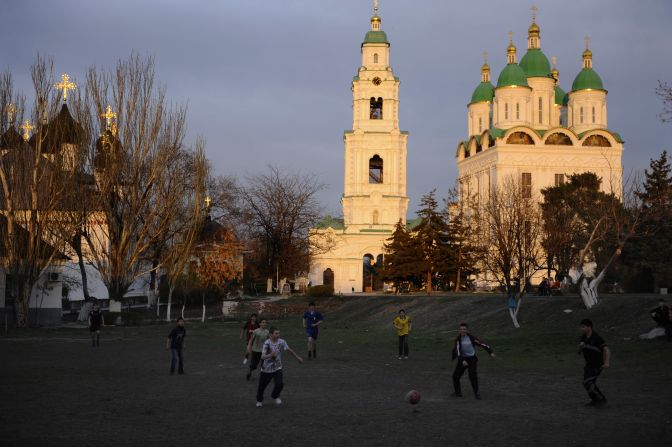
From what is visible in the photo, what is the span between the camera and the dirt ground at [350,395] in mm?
12133

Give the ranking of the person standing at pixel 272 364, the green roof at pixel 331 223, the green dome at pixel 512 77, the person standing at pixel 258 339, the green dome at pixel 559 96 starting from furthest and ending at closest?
the green dome at pixel 559 96
the green roof at pixel 331 223
the green dome at pixel 512 77
the person standing at pixel 258 339
the person standing at pixel 272 364

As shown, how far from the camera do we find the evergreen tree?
199 ft

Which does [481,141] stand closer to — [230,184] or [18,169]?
[230,184]

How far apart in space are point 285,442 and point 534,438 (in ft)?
10.8

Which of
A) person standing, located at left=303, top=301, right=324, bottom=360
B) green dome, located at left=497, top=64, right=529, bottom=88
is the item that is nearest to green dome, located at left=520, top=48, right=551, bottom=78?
green dome, located at left=497, top=64, right=529, bottom=88

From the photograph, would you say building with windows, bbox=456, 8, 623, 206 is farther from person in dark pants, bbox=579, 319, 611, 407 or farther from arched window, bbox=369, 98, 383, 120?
person in dark pants, bbox=579, 319, 611, 407

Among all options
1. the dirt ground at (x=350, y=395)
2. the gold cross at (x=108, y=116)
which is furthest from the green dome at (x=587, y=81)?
the dirt ground at (x=350, y=395)

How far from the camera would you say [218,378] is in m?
19.7

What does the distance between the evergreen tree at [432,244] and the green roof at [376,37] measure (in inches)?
1063

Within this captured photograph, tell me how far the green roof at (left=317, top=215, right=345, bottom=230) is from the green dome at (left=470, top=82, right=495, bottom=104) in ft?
65.1

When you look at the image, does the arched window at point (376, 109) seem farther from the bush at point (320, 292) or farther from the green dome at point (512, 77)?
the bush at point (320, 292)

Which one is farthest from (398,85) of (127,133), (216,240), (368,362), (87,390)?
(87,390)

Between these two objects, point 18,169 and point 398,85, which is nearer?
point 18,169

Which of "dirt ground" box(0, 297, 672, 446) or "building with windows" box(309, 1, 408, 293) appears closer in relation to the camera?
"dirt ground" box(0, 297, 672, 446)
